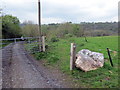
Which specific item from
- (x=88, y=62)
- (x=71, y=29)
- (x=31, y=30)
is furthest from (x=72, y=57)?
(x=71, y=29)

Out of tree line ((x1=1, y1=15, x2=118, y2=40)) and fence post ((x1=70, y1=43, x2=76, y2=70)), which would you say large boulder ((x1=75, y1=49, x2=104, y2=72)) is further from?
tree line ((x1=1, y1=15, x2=118, y2=40))

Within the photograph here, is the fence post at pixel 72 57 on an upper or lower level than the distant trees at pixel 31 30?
lower

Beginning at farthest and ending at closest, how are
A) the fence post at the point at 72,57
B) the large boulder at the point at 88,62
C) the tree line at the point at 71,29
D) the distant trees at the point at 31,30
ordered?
1. the tree line at the point at 71,29
2. the distant trees at the point at 31,30
3. the fence post at the point at 72,57
4. the large boulder at the point at 88,62

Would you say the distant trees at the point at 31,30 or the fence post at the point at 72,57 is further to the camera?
the distant trees at the point at 31,30

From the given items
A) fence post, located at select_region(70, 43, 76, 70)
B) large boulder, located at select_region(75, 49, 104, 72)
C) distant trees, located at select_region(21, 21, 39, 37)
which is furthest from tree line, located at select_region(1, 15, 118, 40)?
large boulder, located at select_region(75, 49, 104, 72)

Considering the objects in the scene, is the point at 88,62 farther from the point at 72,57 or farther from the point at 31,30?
the point at 31,30

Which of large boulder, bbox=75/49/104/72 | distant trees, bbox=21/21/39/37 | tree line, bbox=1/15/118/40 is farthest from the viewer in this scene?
tree line, bbox=1/15/118/40

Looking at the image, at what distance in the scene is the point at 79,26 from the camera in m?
19.8

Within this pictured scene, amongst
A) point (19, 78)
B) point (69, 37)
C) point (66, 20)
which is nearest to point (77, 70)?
point (19, 78)

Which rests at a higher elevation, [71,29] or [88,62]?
[71,29]

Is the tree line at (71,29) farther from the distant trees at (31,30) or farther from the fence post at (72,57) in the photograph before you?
the fence post at (72,57)

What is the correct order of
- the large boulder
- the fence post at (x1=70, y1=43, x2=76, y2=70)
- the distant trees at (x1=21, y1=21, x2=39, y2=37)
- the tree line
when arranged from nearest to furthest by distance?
the large boulder
the fence post at (x1=70, y1=43, x2=76, y2=70)
the distant trees at (x1=21, y1=21, x2=39, y2=37)
the tree line

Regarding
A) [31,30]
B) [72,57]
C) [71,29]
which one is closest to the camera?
[72,57]

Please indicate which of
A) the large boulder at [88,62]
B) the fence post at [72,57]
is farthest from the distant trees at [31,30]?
the large boulder at [88,62]
